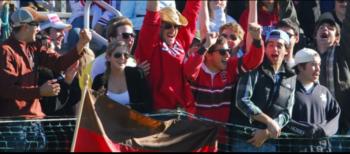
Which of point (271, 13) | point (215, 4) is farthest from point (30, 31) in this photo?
point (271, 13)

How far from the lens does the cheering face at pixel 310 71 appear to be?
37.6ft

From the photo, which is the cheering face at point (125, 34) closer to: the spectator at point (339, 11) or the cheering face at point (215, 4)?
the cheering face at point (215, 4)

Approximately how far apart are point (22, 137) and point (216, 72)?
193 cm

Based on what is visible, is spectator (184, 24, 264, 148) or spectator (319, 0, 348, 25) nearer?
spectator (184, 24, 264, 148)

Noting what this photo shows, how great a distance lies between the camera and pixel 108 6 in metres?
13.0

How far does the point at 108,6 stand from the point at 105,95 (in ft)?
9.12

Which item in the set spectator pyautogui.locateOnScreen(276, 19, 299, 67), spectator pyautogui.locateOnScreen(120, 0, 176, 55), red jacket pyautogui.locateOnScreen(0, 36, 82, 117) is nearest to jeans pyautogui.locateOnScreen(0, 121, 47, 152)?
red jacket pyautogui.locateOnScreen(0, 36, 82, 117)

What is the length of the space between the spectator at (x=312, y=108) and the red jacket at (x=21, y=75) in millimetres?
2132

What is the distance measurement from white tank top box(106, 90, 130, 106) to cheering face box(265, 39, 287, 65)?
54.4 inches

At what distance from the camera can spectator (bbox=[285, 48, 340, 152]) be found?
35.6 feet

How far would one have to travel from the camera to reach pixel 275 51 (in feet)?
36.9

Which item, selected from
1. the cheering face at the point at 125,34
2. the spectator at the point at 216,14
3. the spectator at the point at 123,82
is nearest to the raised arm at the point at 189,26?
the cheering face at the point at 125,34

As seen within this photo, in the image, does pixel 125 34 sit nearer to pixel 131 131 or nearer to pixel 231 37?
pixel 231 37

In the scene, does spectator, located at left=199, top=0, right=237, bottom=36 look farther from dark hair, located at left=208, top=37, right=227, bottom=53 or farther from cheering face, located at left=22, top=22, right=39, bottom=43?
cheering face, located at left=22, top=22, right=39, bottom=43
